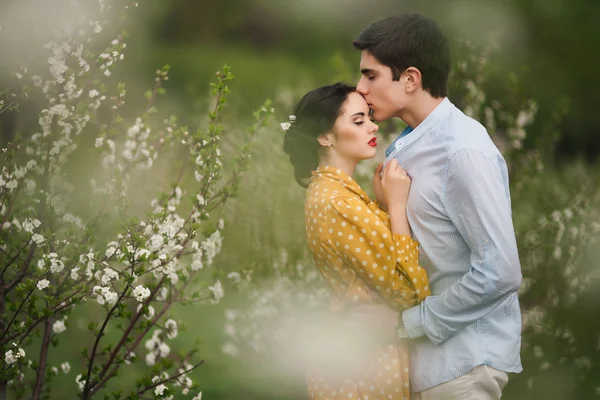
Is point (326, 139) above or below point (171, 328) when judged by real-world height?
above

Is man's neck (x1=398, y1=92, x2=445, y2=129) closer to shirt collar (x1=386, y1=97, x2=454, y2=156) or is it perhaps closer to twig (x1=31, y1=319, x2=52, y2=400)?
shirt collar (x1=386, y1=97, x2=454, y2=156)

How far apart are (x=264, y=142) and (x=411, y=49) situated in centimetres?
203

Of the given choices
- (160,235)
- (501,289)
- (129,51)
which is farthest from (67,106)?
(129,51)

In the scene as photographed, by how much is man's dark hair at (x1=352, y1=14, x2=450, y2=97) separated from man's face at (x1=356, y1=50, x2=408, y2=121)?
16 mm

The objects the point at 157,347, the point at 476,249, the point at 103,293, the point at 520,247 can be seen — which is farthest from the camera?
the point at 520,247

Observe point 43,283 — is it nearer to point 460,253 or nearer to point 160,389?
point 160,389

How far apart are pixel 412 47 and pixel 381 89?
135 mm

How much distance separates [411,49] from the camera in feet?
7.50

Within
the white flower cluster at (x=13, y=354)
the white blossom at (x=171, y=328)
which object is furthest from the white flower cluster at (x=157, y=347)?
the white flower cluster at (x=13, y=354)

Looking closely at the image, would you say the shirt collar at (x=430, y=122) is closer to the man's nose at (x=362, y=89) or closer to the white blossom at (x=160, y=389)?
the man's nose at (x=362, y=89)

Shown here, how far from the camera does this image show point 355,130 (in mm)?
2322

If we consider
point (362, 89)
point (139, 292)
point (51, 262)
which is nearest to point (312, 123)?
point (362, 89)

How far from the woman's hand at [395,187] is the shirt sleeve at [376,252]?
0.06 m

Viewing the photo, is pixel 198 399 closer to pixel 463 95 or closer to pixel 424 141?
pixel 424 141
